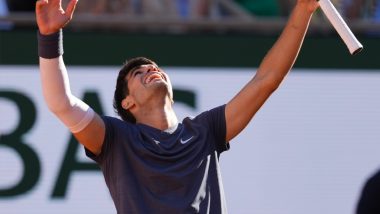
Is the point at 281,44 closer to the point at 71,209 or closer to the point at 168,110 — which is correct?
the point at 168,110

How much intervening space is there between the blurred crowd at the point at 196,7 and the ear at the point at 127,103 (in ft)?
7.71

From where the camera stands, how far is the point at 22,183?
20.3 feet

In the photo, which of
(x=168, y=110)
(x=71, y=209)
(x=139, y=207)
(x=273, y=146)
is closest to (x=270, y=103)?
(x=273, y=146)

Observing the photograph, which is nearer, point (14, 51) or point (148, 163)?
point (148, 163)

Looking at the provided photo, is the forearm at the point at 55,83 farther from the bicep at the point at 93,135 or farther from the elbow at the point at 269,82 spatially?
the elbow at the point at 269,82

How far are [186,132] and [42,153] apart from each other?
7.50 feet

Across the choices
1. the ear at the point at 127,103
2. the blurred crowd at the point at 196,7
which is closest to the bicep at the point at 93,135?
the ear at the point at 127,103

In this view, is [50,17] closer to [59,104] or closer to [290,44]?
[59,104]

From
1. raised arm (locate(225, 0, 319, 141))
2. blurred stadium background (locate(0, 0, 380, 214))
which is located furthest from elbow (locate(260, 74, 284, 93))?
blurred stadium background (locate(0, 0, 380, 214))

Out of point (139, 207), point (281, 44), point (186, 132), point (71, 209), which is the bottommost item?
point (71, 209)

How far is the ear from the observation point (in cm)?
431

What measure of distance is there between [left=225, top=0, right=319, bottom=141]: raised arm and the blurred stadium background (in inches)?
83.8

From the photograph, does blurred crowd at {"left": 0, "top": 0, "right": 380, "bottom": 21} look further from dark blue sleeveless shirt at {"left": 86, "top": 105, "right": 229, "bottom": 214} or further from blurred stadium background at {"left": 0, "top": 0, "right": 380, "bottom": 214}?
dark blue sleeveless shirt at {"left": 86, "top": 105, "right": 229, "bottom": 214}

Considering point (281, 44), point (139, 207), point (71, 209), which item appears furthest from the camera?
point (71, 209)
